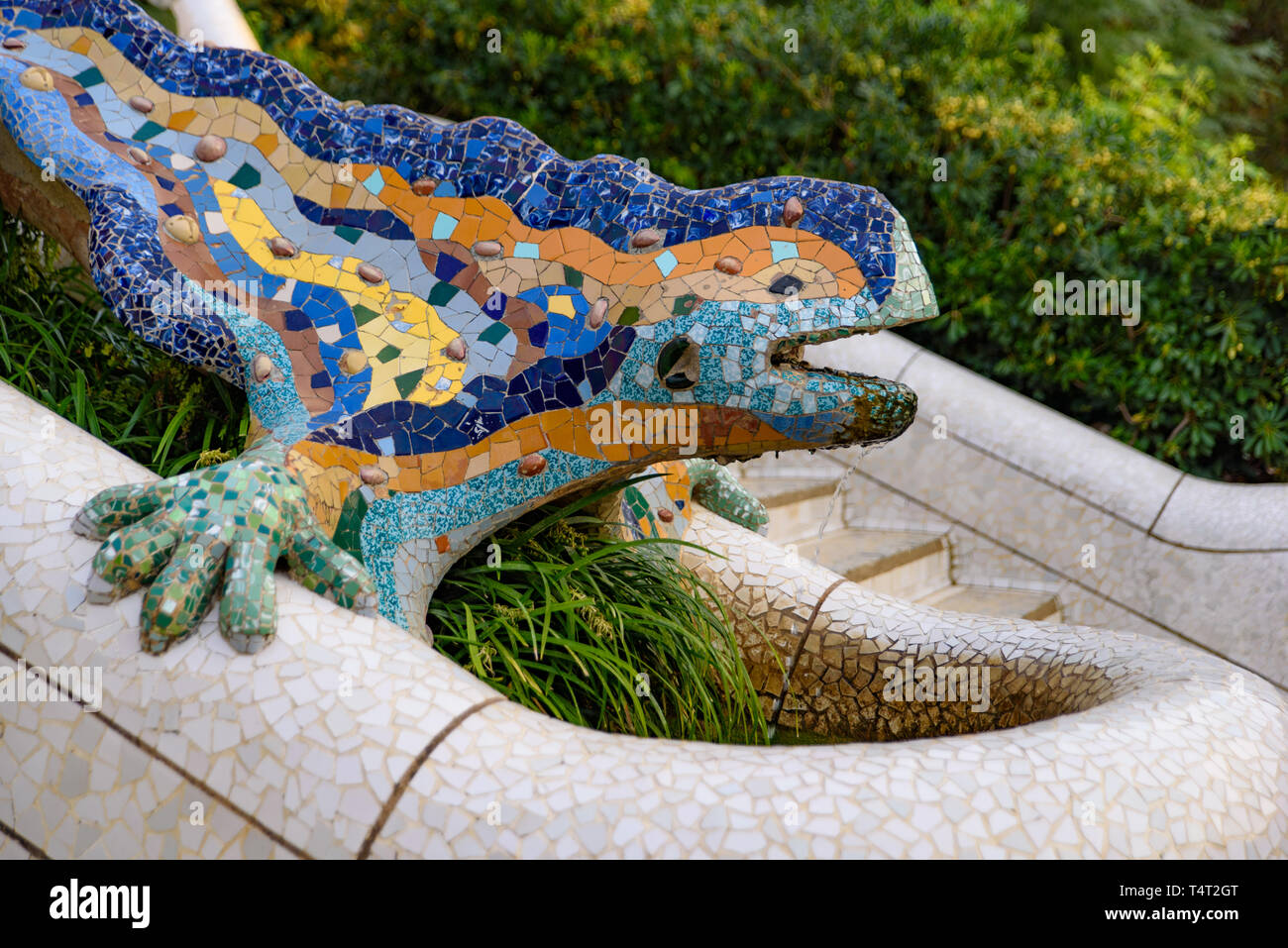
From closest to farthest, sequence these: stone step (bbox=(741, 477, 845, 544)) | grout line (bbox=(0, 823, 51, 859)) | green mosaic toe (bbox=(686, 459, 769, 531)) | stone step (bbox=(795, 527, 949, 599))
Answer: grout line (bbox=(0, 823, 51, 859)) < green mosaic toe (bbox=(686, 459, 769, 531)) < stone step (bbox=(795, 527, 949, 599)) < stone step (bbox=(741, 477, 845, 544))

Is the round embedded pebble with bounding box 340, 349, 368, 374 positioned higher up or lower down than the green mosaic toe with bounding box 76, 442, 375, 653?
higher up

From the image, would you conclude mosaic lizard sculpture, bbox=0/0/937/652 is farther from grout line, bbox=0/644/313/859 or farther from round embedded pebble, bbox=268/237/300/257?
grout line, bbox=0/644/313/859

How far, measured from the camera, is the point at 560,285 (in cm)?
247

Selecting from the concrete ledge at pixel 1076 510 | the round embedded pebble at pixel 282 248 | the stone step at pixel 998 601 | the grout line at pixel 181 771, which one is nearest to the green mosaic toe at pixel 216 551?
the grout line at pixel 181 771

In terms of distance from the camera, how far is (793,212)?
231cm

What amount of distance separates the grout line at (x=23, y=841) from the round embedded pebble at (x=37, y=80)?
1.85 meters

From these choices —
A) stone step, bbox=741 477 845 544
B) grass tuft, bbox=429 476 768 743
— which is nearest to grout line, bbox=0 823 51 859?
grass tuft, bbox=429 476 768 743

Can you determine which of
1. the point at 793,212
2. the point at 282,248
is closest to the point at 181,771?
the point at 282,248

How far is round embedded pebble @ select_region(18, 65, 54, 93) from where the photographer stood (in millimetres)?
2738

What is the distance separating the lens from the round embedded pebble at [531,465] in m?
2.42

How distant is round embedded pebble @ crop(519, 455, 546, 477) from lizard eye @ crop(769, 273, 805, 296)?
0.63 m

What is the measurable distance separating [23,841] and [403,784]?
713 millimetres

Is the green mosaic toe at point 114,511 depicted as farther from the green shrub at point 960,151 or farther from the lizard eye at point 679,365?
the green shrub at point 960,151
